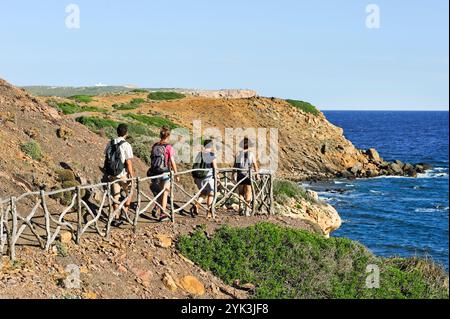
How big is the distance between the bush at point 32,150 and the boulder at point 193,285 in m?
7.47

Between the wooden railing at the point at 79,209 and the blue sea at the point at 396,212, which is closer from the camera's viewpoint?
the wooden railing at the point at 79,209

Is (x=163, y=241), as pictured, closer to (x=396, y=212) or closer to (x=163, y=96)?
(x=396, y=212)

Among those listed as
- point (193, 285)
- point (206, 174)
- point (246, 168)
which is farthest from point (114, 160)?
point (246, 168)

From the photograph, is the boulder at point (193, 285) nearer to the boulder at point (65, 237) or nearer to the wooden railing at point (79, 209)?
the wooden railing at point (79, 209)

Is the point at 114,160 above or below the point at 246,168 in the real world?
above

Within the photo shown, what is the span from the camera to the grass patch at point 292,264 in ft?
42.7

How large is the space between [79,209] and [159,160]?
271 cm

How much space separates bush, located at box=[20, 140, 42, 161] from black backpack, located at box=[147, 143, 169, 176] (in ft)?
16.4

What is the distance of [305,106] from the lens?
61406mm

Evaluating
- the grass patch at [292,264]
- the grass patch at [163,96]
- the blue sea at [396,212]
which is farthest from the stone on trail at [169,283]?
the grass patch at [163,96]

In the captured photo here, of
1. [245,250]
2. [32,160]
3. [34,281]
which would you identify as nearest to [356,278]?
[245,250]

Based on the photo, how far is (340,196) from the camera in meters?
42.0
